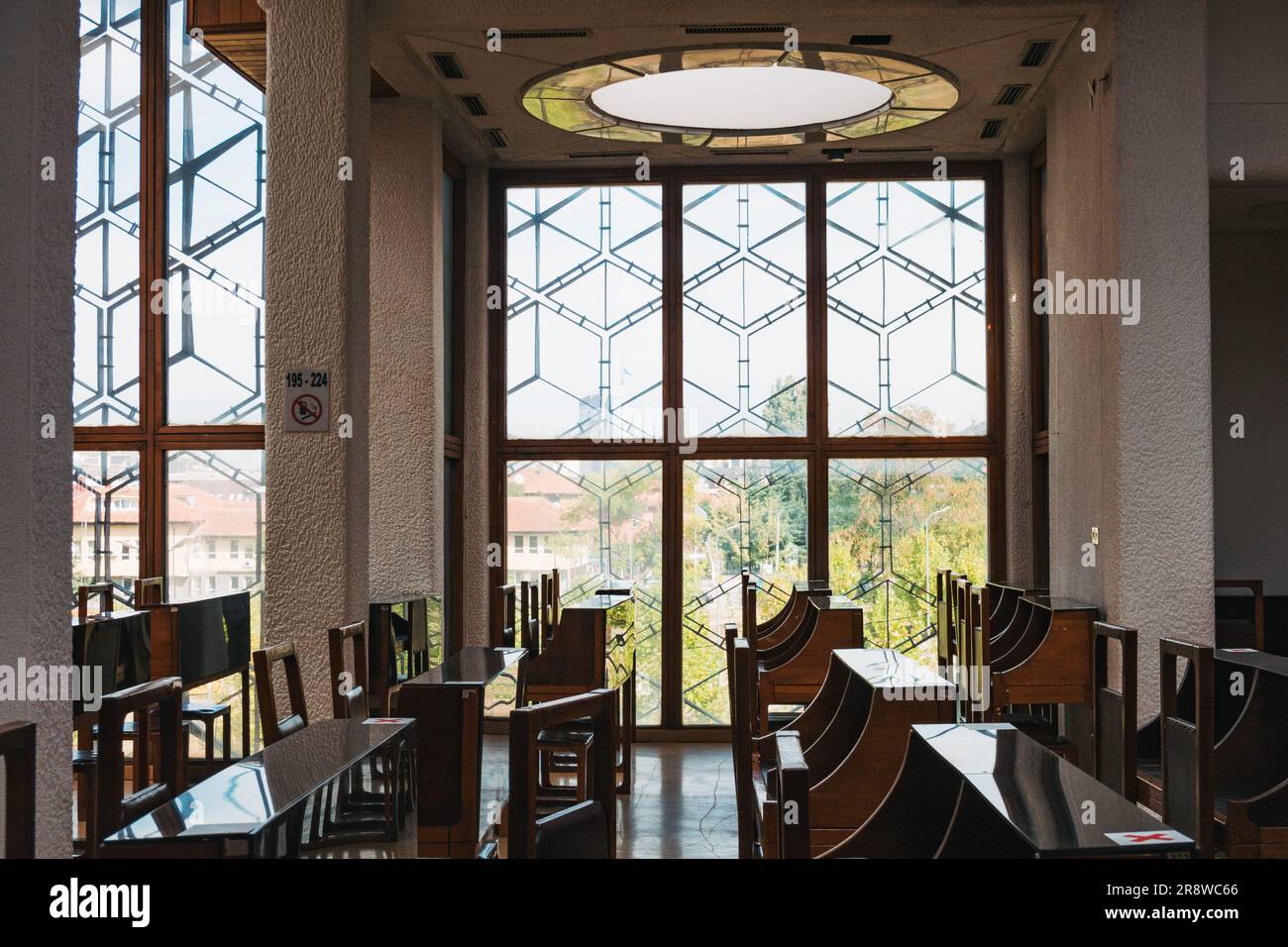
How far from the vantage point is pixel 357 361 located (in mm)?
5254

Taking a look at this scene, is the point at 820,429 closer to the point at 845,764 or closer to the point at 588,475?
the point at 588,475

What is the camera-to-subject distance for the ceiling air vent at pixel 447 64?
615 centimetres

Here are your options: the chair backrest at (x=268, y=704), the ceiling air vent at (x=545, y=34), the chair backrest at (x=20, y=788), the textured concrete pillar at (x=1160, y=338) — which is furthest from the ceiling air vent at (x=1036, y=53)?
A: the chair backrest at (x=20, y=788)

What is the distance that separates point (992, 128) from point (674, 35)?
2448mm

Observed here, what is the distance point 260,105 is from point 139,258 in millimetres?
1121

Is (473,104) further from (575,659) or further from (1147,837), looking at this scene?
(1147,837)

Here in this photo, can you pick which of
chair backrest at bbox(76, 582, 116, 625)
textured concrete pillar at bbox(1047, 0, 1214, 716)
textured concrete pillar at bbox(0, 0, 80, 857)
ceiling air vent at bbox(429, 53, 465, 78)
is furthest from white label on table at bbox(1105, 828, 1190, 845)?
ceiling air vent at bbox(429, 53, 465, 78)

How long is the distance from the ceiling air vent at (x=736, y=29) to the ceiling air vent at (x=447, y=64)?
4.31 ft

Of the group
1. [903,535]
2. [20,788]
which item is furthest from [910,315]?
[20,788]

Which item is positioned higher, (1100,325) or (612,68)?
(612,68)

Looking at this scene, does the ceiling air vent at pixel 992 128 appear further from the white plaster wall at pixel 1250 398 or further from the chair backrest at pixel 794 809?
the chair backrest at pixel 794 809

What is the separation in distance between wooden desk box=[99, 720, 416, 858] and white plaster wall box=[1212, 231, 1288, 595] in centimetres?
630

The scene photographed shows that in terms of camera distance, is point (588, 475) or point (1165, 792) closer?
point (1165, 792)
